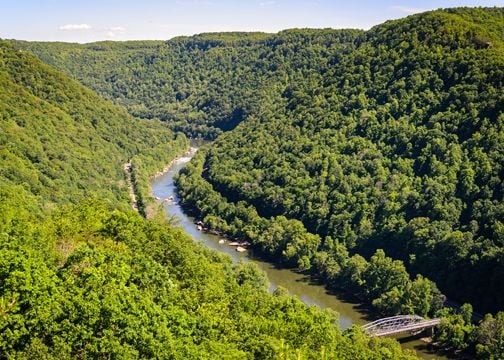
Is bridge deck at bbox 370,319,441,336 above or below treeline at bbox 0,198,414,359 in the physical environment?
below

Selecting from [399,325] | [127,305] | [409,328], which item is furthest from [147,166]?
[127,305]

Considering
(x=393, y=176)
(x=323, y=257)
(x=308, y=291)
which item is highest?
(x=393, y=176)

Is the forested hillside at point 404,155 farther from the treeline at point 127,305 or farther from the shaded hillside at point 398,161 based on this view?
the treeline at point 127,305

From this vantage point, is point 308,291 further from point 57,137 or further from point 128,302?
point 57,137

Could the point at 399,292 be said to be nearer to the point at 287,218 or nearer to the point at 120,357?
the point at 287,218

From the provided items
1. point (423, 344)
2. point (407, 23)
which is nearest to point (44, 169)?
point (423, 344)

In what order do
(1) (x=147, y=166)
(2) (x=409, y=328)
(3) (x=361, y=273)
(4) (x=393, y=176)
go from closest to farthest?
(2) (x=409, y=328), (3) (x=361, y=273), (4) (x=393, y=176), (1) (x=147, y=166)

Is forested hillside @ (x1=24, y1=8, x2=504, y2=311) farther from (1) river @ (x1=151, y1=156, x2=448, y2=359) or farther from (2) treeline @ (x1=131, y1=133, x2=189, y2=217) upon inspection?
(2) treeline @ (x1=131, y1=133, x2=189, y2=217)

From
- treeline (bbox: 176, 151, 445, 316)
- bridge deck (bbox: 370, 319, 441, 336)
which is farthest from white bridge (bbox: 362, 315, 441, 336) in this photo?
treeline (bbox: 176, 151, 445, 316)
